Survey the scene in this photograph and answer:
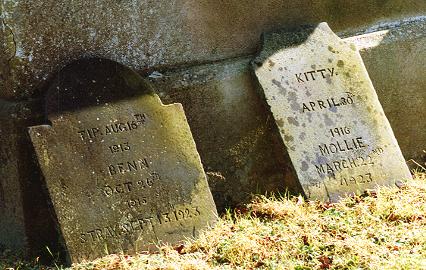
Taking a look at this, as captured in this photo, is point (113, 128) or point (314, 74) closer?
point (113, 128)

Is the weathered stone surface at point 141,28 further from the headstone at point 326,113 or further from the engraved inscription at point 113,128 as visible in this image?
the engraved inscription at point 113,128

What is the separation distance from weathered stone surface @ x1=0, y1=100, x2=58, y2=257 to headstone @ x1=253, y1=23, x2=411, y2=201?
5.23 feet

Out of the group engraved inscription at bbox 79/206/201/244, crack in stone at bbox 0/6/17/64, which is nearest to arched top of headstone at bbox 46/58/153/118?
crack in stone at bbox 0/6/17/64

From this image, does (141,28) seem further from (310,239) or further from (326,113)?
(310,239)

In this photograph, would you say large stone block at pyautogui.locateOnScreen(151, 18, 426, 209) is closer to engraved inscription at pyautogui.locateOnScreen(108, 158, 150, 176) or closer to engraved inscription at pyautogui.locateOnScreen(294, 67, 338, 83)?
engraved inscription at pyautogui.locateOnScreen(294, 67, 338, 83)

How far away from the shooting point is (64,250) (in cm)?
436

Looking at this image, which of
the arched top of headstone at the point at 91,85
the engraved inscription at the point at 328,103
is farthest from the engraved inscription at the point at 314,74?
the arched top of headstone at the point at 91,85

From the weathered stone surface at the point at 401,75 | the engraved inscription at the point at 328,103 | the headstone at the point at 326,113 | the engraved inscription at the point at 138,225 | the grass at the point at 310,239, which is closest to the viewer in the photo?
the grass at the point at 310,239

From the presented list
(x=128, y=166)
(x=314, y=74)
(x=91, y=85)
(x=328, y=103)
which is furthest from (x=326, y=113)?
(x=91, y=85)

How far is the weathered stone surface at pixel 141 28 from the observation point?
4613 mm

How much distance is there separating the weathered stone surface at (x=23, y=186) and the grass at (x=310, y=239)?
0.24 m

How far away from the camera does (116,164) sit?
4.47 m

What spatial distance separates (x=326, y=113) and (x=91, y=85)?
5.31 feet

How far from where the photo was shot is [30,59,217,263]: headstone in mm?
4312
